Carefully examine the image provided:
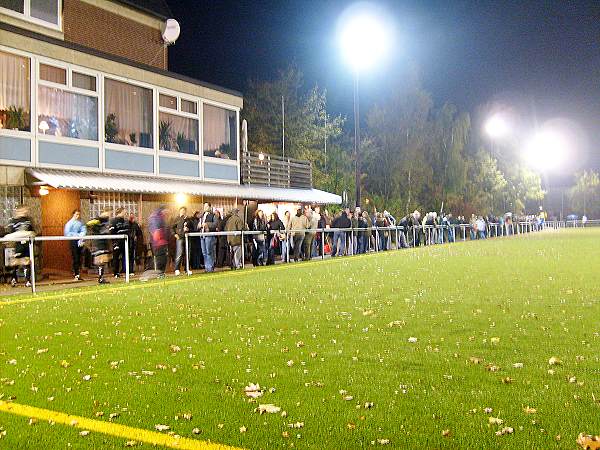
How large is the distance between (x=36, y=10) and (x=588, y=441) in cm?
2156

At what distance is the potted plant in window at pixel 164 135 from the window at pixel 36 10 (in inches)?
180

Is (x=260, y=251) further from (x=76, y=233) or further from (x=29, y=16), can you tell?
(x=29, y=16)

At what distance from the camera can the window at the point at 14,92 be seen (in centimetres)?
1845

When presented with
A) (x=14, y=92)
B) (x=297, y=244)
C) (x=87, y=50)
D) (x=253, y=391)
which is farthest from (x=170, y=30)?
(x=253, y=391)

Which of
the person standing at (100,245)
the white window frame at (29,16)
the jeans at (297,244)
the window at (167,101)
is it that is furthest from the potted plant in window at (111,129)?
the jeans at (297,244)

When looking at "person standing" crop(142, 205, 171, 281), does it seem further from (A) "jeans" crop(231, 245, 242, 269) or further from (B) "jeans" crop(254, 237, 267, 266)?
(B) "jeans" crop(254, 237, 267, 266)

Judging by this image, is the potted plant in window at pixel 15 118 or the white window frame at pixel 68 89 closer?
the potted plant in window at pixel 15 118

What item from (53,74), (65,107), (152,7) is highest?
(152,7)

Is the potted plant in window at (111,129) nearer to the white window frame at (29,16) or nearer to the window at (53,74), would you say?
the window at (53,74)

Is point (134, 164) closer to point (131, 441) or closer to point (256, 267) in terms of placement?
Result: point (256, 267)

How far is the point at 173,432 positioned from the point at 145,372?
1.87 metres

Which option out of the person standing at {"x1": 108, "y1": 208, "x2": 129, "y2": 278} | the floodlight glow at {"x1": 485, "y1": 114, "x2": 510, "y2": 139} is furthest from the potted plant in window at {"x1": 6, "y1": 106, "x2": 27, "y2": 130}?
the floodlight glow at {"x1": 485, "y1": 114, "x2": 510, "y2": 139}

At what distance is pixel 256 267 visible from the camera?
68.5ft

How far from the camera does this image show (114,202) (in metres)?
21.3
